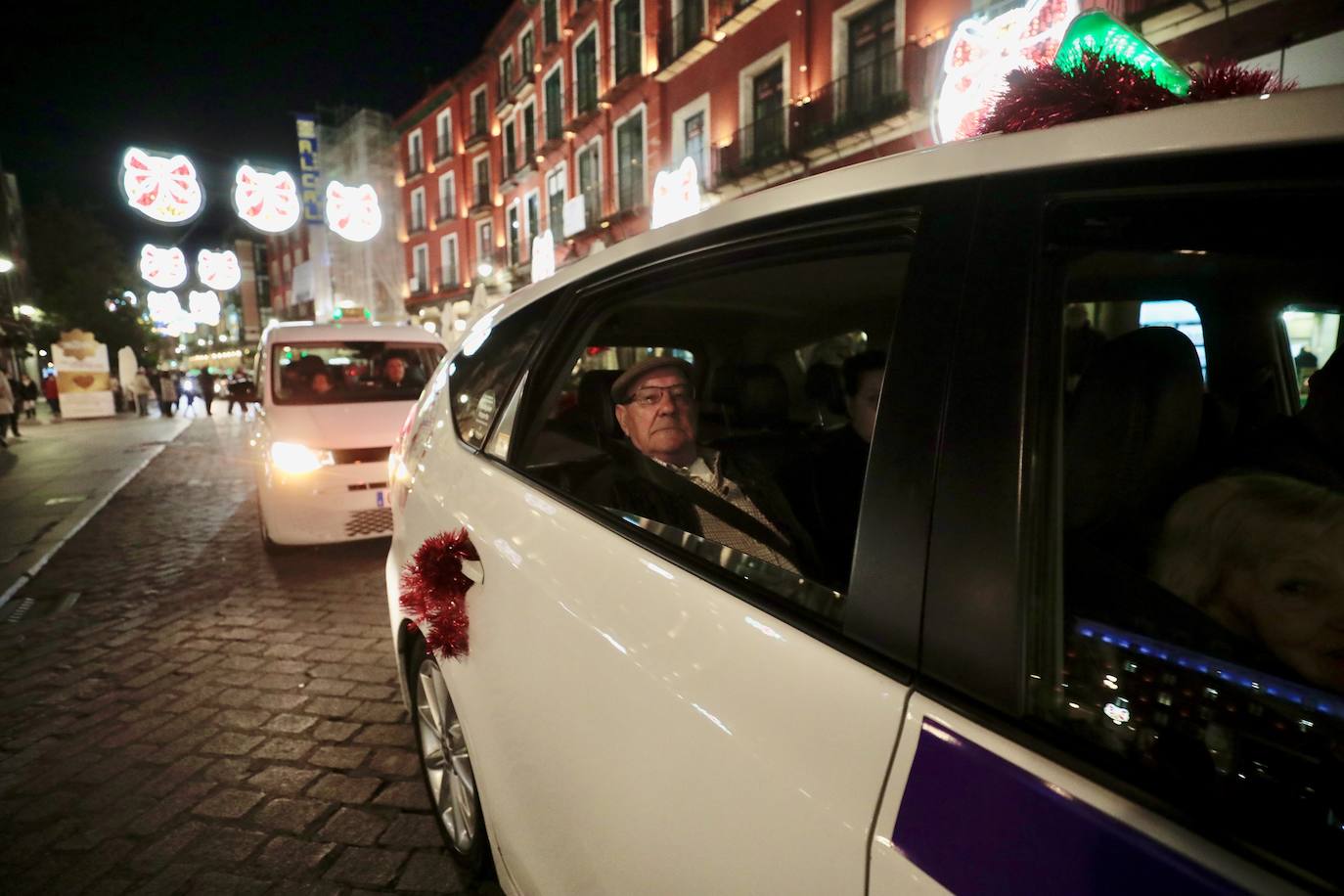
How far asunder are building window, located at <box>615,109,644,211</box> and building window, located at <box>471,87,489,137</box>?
11.0m

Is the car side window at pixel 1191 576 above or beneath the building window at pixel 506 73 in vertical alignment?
beneath

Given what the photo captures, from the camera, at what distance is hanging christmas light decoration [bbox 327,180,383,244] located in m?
17.9

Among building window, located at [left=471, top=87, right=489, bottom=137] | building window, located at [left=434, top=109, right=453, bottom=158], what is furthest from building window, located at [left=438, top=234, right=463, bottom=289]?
building window, located at [left=471, top=87, right=489, bottom=137]

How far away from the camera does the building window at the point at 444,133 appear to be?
3090 cm

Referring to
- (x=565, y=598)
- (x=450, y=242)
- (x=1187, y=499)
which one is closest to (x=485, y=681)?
(x=565, y=598)

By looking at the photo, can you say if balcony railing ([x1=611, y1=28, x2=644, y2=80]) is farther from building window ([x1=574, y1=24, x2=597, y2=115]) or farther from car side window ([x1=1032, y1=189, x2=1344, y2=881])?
car side window ([x1=1032, y1=189, x2=1344, y2=881])

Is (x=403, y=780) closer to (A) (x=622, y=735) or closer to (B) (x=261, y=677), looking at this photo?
(B) (x=261, y=677)

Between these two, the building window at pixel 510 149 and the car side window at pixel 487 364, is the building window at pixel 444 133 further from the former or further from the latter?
the car side window at pixel 487 364

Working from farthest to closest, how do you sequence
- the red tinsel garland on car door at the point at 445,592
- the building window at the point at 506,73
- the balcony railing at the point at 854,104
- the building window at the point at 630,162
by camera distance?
the building window at the point at 506,73 < the building window at the point at 630,162 < the balcony railing at the point at 854,104 < the red tinsel garland on car door at the point at 445,592

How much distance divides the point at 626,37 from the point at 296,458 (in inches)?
702

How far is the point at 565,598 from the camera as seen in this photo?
140 centimetres

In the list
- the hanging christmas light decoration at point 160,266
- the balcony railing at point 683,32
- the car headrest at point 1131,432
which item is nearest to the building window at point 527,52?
the balcony railing at point 683,32

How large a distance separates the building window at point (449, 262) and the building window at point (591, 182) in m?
10.6

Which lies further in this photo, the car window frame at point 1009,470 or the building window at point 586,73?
the building window at point 586,73
